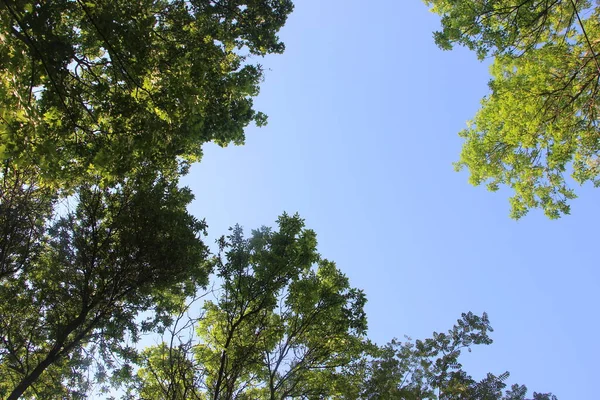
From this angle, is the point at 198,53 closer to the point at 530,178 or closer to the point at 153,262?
the point at 153,262

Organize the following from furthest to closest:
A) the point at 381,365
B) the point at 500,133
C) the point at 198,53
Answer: the point at 500,133 < the point at 381,365 < the point at 198,53

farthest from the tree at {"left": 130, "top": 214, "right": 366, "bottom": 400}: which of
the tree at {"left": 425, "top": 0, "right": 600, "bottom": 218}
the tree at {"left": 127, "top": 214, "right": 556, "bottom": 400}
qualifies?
the tree at {"left": 425, "top": 0, "right": 600, "bottom": 218}

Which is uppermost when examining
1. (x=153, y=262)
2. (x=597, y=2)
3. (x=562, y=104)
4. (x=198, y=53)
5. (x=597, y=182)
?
(x=597, y=2)

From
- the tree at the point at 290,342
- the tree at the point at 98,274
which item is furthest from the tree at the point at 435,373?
the tree at the point at 98,274

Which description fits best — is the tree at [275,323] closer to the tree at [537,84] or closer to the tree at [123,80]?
the tree at [123,80]

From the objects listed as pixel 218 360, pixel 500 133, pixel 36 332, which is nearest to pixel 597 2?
pixel 500 133

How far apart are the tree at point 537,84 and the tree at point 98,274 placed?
952cm

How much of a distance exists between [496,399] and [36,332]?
14347 millimetres

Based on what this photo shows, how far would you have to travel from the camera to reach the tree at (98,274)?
916 cm

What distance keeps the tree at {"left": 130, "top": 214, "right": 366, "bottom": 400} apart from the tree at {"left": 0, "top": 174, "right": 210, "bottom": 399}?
1142 mm

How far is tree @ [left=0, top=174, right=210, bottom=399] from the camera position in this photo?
30.1ft

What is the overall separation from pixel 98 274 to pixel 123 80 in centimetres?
584

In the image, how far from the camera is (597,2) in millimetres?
9688

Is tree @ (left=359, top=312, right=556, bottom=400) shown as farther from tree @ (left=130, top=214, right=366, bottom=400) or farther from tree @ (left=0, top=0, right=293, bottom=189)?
tree @ (left=0, top=0, right=293, bottom=189)
